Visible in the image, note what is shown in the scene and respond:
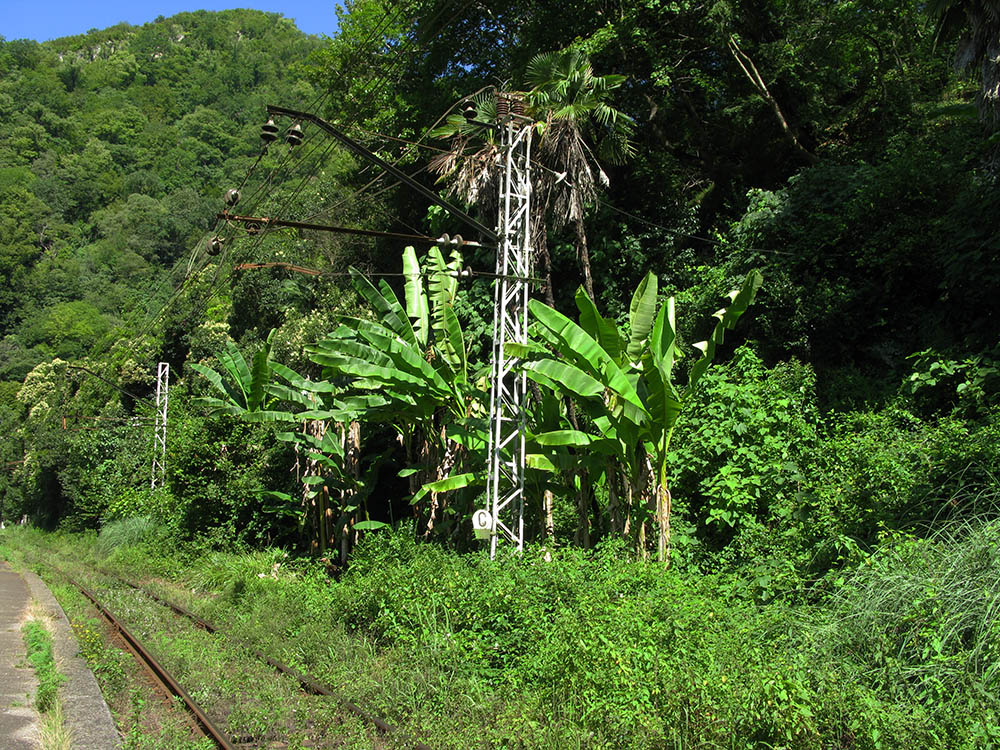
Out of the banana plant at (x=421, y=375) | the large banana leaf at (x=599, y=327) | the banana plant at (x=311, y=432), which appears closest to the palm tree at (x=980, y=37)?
the large banana leaf at (x=599, y=327)

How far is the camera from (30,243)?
80.3m

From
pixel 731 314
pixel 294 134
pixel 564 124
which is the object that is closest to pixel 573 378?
pixel 731 314

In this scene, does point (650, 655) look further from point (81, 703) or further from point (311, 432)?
point (311, 432)

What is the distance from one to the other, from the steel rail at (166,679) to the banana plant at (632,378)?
16.9ft

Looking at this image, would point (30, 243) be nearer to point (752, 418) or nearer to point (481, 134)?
point (481, 134)

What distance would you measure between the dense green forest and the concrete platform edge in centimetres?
311

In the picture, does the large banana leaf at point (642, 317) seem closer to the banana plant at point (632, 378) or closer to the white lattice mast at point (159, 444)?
the banana plant at point (632, 378)

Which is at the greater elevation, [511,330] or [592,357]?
[511,330]

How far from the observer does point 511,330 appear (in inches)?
457

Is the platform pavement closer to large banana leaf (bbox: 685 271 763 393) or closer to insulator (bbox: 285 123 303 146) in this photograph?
insulator (bbox: 285 123 303 146)

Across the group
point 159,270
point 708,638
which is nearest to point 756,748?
point 708,638

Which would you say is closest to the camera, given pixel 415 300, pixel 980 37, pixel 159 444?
pixel 980 37

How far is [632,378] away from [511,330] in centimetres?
222

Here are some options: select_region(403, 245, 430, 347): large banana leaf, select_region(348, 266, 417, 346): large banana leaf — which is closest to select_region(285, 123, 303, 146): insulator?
select_region(348, 266, 417, 346): large banana leaf
